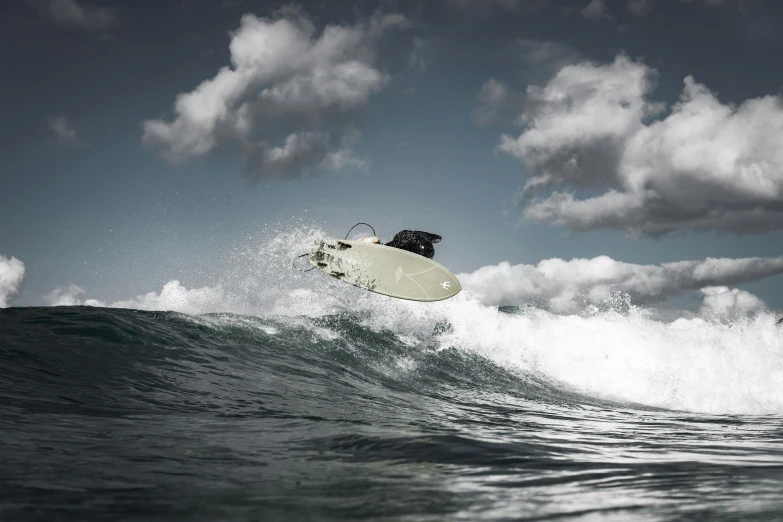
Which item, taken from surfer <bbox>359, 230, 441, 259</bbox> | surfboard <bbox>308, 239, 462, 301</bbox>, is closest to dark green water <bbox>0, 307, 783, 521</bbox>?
surfboard <bbox>308, 239, 462, 301</bbox>

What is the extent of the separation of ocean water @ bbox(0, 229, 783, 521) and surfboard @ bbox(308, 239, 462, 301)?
152 centimetres

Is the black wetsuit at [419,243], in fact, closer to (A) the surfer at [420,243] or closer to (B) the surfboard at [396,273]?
(A) the surfer at [420,243]

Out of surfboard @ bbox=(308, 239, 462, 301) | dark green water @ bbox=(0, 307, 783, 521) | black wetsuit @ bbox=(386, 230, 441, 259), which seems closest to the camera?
dark green water @ bbox=(0, 307, 783, 521)

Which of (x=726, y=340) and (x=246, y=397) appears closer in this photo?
(x=246, y=397)

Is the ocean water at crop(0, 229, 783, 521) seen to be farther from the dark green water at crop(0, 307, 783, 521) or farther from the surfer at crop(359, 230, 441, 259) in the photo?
the surfer at crop(359, 230, 441, 259)

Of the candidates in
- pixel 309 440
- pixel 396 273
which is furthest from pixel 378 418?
pixel 396 273

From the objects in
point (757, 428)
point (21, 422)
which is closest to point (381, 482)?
point (21, 422)

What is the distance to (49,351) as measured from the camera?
304 inches

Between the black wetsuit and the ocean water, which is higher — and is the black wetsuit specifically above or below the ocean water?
above

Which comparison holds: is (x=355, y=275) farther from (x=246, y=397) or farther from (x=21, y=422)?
(x=21, y=422)

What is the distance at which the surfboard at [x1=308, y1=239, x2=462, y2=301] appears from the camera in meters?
9.78

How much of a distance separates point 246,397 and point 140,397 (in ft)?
3.99

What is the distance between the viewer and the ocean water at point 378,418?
2.74 meters

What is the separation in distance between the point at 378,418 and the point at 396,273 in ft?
14.3
